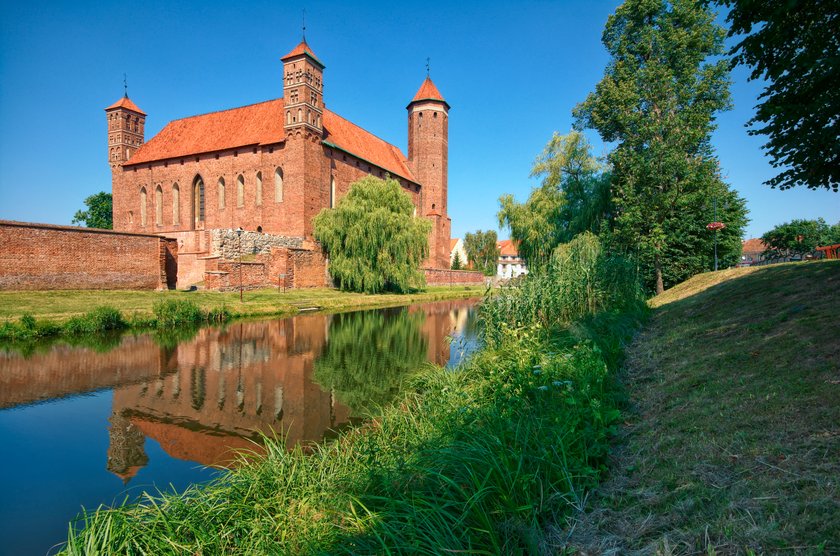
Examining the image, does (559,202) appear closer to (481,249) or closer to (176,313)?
(176,313)

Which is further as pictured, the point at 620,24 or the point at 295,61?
the point at 295,61

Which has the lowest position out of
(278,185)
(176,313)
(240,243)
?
(176,313)

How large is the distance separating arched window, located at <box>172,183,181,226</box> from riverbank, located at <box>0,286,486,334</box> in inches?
736

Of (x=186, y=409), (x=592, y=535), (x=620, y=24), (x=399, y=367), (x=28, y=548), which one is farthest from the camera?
(x=620, y=24)

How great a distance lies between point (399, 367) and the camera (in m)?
9.34

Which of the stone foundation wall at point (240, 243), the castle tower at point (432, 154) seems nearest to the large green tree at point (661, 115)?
the stone foundation wall at point (240, 243)

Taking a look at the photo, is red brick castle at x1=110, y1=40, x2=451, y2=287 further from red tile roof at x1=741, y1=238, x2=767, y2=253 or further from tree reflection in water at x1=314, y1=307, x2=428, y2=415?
red tile roof at x1=741, y1=238, x2=767, y2=253

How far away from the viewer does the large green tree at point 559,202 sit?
21203 millimetres

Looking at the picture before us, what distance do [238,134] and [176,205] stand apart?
8.83 metres

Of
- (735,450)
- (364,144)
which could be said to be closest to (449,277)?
(364,144)

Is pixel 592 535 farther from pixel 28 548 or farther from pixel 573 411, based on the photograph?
pixel 28 548

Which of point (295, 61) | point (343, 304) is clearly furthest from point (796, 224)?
point (295, 61)

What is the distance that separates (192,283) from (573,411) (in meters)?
26.7

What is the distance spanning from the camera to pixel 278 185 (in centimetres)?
3341
